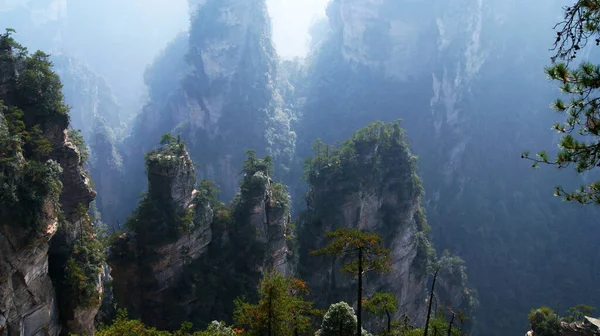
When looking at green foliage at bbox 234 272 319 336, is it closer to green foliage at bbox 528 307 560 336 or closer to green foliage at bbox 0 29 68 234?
green foliage at bbox 0 29 68 234

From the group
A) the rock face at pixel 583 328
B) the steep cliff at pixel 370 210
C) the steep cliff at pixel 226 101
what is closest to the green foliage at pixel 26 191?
the steep cliff at pixel 370 210

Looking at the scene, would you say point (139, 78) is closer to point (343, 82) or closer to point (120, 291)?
point (343, 82)

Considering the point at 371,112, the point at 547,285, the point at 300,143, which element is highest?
the point at 371,112

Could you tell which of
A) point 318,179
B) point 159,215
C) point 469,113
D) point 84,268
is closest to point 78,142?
point 159,215

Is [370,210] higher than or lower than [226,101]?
lower

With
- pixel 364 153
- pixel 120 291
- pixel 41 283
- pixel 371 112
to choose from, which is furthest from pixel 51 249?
pixel 371 112

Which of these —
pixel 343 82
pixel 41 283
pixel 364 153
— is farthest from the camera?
pixel 343 82

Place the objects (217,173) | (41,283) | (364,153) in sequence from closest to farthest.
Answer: (41,283) → (364,153) → (217,173)

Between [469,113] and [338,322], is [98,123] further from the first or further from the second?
[338,322]
